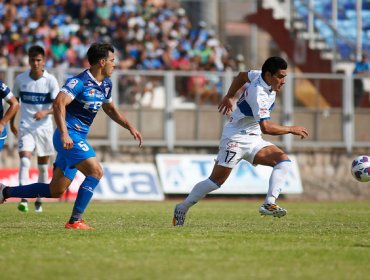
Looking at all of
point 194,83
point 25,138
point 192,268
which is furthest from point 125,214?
point 194,83

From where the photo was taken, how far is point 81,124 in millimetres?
12656

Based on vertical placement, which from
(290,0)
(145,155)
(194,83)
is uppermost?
(290,0)

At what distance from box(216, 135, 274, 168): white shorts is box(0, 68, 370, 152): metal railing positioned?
11.8 m

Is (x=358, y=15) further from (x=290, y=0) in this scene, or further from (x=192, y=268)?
(x=192, y=268)

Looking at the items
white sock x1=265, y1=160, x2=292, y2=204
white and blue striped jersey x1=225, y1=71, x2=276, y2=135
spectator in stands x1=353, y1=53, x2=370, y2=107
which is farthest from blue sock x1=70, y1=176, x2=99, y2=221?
spectator in stands x1=353, y1=53, x2=370, y2=107

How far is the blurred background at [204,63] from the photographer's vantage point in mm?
25688

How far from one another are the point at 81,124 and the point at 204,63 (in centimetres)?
1607

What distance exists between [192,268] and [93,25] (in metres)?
21.9

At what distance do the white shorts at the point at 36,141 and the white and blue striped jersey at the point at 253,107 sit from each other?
17.6ft

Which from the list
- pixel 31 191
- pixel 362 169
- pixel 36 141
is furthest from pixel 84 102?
pixel 36 141

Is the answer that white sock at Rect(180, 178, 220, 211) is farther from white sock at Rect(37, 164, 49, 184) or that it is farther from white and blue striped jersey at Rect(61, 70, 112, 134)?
white sock at Rect(37, 164, 49, 184)

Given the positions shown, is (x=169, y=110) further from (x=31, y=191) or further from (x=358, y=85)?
(x=31, y=191)

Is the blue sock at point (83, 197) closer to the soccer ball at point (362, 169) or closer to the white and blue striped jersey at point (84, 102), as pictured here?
the white and blue striped jersey at point (84, 102)

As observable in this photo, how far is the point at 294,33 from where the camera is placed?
3166cm
